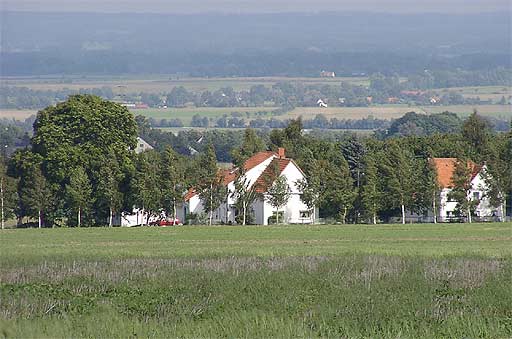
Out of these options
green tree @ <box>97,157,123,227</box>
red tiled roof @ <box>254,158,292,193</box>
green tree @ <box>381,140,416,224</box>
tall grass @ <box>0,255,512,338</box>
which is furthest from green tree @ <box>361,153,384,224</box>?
tall grass @ <box>0,255,512,338</box>

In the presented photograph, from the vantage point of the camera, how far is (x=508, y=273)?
1111 inches

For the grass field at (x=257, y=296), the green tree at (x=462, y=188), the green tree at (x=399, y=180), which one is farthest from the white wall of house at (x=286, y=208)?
the grass field at (x=257, y=296)

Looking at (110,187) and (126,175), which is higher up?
(126,175)

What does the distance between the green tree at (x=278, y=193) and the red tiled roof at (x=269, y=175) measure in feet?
2.77

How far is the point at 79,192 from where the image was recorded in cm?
7406

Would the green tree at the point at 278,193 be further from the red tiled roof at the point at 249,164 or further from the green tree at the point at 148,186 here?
the green tree at the point at 148,186

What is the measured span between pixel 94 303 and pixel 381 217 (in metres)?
65.9

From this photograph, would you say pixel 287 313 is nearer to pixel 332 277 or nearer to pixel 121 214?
pixel 332 277

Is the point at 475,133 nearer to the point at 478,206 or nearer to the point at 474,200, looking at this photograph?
the point at 478,206

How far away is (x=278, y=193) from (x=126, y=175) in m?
12.1

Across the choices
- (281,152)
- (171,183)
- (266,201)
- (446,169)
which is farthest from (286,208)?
(446,169)

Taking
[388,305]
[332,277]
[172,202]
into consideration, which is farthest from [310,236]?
[388,305]

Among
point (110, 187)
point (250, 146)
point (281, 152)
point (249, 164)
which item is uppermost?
point (250, 146)

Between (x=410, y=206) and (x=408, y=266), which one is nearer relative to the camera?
(x=408, y=266)
